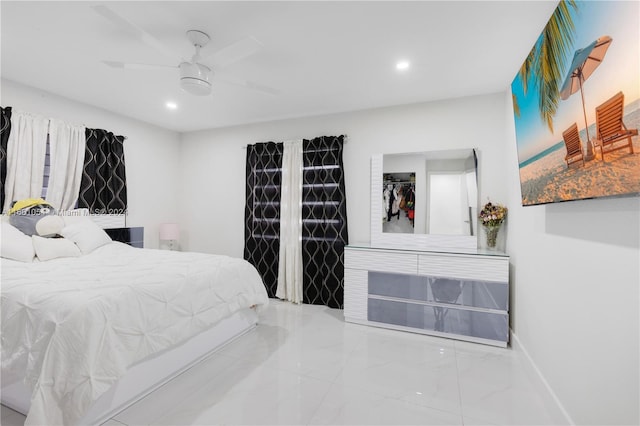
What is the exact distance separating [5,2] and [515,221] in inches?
167

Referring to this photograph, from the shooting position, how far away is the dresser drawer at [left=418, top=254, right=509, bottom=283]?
2830 mm

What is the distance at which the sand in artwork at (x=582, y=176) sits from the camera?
1017 millimetres

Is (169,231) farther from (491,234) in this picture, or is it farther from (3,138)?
(491,234)

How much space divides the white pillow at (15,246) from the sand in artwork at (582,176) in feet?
12.5

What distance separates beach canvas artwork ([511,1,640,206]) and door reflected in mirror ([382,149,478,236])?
4.32 feet

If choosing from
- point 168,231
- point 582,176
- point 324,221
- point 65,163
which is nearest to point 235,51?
point 582,176

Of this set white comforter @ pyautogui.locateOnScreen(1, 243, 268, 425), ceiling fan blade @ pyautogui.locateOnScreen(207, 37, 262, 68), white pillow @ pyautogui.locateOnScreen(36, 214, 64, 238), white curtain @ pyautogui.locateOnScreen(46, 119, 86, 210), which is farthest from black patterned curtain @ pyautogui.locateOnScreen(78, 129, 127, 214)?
ceiling fan blade @ pyautogui.locateOnScreen(207, 37, 262, 68)

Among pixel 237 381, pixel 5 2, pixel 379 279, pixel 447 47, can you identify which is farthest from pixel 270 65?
pixel 237 381

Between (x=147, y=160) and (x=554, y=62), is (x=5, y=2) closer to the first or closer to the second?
(x=147, y=160)

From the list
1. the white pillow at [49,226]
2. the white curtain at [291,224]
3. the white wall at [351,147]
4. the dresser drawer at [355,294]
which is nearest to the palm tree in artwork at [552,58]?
the white wall at [351,147]

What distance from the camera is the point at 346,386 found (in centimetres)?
214

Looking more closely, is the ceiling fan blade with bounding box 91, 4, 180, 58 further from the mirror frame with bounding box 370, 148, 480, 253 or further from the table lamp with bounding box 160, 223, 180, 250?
the table lamp with bounding box 160, 223, 180, 250

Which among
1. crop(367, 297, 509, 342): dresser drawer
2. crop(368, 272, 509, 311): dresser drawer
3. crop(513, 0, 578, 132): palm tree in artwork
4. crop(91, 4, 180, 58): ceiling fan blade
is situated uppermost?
crop(91, 4, 180, 58): ceiling fan blade

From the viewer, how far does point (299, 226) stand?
4.14 metres
